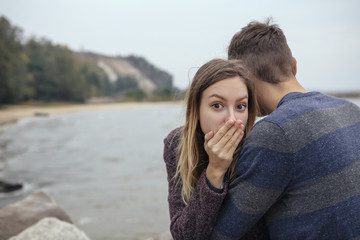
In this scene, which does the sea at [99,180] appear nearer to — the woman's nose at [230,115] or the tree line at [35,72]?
the woman's nose at [230,115]

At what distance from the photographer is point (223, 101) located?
Result: 6.35ft

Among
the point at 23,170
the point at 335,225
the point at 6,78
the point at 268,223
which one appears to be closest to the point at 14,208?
the point at 268,223

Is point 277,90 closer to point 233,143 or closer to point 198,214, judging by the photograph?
point 233,143

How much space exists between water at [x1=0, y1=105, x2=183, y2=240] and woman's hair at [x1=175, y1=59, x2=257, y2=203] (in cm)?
28

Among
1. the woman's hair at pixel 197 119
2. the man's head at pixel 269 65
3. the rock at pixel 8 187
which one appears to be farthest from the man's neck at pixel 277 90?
the rock at pixel 8 187

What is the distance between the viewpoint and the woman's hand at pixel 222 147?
1788 mm

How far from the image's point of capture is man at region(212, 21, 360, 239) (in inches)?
64.9

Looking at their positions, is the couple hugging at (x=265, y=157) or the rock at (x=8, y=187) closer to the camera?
the couple hugging at (x=265, y=157)

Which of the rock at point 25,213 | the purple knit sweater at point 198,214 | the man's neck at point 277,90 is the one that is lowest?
the rock at point 25,213

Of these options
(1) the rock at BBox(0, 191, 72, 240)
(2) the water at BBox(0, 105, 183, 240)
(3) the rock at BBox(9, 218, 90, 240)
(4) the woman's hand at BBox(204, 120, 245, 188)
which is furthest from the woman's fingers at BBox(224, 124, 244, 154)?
(1) the rock at BBox(0, 191, 72, 240)

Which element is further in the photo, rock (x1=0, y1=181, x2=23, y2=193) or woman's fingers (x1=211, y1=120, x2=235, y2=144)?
rock (x1=0, y1=181, x2=23, y2=193)

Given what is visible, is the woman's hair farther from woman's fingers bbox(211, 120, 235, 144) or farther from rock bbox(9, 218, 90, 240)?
rock bbox(9, 218, 90, 240)

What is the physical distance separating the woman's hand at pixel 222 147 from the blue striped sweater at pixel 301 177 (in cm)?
7

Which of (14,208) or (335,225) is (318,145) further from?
(14,208)
